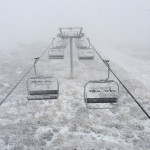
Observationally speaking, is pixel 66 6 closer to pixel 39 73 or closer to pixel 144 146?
pixel 39 73

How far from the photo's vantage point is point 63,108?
27.8ft

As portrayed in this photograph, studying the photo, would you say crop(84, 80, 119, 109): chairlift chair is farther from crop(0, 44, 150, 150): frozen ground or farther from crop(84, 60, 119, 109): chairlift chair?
crop(0, 44, 150, 150): frozen ground

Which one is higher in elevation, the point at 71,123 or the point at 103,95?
the point at 103,95

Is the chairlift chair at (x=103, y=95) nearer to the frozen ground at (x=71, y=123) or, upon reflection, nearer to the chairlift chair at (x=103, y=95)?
the chairlift chair at (x=103, y=95)

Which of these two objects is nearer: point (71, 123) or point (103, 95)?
point (71, 123)

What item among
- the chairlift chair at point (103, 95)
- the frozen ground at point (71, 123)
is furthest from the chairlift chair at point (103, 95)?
the frozen ground at point (71, 123)

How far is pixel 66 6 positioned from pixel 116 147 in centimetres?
5900

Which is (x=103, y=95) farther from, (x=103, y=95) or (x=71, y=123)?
(x=71, y=123)

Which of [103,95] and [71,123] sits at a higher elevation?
[103,95]

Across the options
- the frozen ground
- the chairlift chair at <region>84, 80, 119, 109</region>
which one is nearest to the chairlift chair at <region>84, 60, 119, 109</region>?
the chairlift chair at <region>84, 80, 119, 109</region>

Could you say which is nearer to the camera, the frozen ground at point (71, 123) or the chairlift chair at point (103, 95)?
the chairlift chair at point (103, 95)

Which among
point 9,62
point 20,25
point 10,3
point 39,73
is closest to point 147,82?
point 39,73

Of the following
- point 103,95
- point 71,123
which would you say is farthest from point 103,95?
point 71,123

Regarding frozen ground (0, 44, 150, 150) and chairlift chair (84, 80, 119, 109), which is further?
frozen ground (0, 44, 150, 150)
